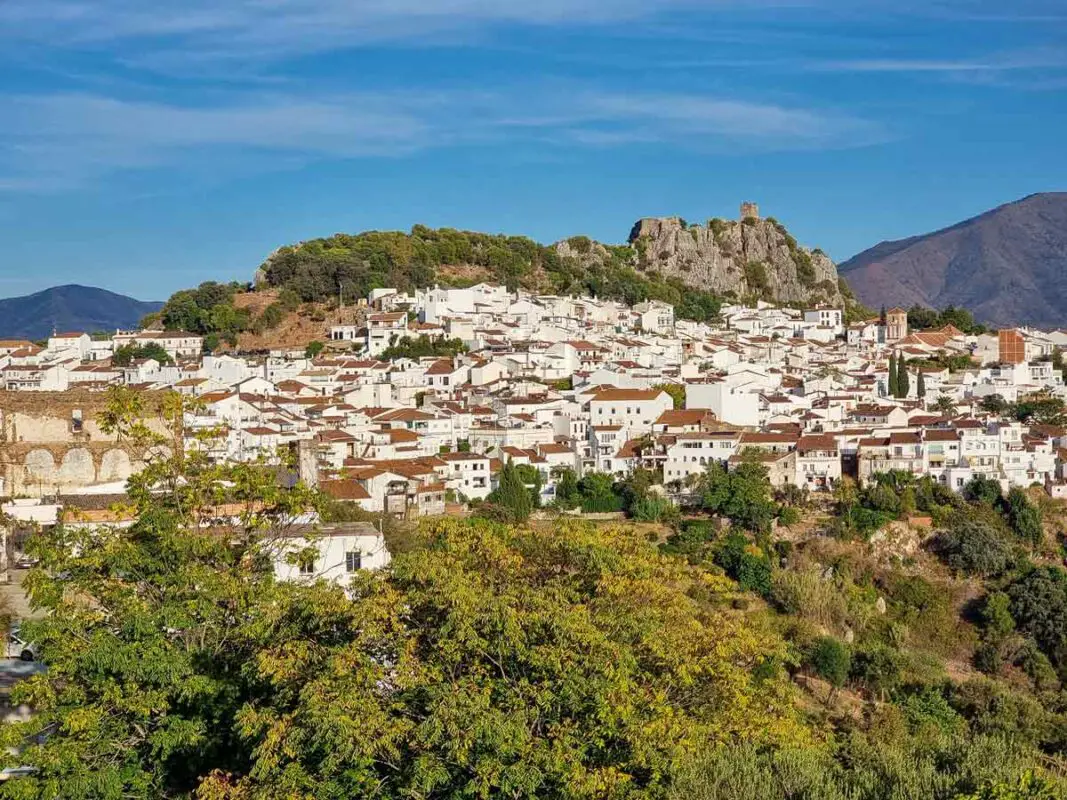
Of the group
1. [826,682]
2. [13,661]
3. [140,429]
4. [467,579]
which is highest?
[140,429]

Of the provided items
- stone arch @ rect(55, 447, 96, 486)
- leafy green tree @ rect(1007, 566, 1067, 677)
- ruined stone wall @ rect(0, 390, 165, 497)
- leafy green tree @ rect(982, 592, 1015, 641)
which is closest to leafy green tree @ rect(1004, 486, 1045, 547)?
leafy green tree @ rect(1007, 566, 1067, 677)

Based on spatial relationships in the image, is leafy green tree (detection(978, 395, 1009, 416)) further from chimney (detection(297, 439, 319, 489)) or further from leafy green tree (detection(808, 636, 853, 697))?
chimney (detection(297, 439, 319, 489))

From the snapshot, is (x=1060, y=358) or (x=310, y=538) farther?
(x=1060, y=358)

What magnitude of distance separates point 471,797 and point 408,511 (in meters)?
20.9

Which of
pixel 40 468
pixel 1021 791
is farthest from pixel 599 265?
A: pixel 1021 791

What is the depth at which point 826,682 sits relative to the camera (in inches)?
1003

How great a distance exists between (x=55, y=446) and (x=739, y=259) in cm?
6659

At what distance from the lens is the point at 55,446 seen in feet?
75.0

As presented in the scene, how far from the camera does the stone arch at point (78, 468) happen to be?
74.6ft

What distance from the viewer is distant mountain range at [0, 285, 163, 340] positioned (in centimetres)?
12119

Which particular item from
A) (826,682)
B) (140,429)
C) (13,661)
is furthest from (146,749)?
(826,682)

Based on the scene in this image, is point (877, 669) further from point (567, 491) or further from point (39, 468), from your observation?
point (39, 468)

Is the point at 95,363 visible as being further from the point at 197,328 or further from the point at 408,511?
the point at 408,511

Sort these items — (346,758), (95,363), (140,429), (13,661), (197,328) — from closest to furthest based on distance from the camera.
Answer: (346,758) → (140,429) → (13,661) → (95,363) → (197,328)
